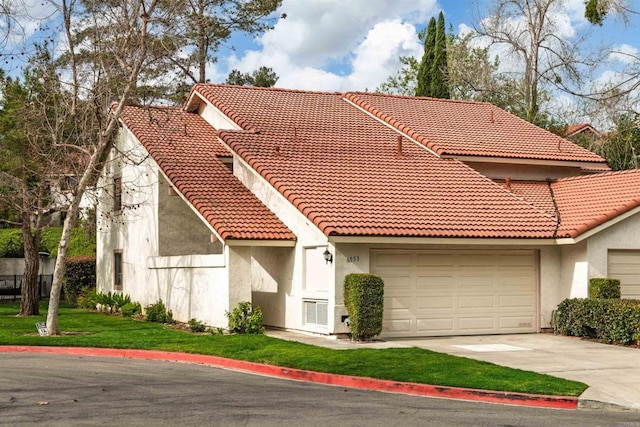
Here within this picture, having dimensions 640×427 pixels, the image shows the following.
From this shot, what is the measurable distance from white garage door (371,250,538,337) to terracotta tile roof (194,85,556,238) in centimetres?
82

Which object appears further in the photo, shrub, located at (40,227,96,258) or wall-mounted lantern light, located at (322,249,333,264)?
shrub, located at (40,227,96,258)

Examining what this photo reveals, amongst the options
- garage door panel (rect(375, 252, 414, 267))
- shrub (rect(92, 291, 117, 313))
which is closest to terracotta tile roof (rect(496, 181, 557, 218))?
garage door panel (rect(375, 252, 414, 267))

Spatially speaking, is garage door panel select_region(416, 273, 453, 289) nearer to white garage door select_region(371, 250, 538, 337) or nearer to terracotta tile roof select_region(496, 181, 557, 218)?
white garage door select_region(371, 250, 538, 337)

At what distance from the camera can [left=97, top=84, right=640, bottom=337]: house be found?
2106 cm

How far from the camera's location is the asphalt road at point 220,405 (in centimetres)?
1071

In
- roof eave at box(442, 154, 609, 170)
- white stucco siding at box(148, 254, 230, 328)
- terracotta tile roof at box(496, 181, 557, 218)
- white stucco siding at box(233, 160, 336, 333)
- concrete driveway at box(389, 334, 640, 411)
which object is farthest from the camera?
roof eave at box(442, 154, 609, 170)

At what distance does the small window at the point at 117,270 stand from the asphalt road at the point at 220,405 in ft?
49.6

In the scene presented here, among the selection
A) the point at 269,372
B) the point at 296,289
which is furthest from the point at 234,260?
the point at 269,372

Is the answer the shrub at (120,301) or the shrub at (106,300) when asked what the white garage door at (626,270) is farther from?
the shrub at (106,300)

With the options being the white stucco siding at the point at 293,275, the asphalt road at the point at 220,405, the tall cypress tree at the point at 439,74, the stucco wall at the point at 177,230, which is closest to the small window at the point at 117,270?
the stucco wall at the point at 177,230

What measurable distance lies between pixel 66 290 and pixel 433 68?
2049 centimetres

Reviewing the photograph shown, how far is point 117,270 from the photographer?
30391 mm

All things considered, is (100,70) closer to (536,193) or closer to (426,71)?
(536,193)

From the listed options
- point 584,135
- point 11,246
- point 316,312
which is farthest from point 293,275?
point 584,135
